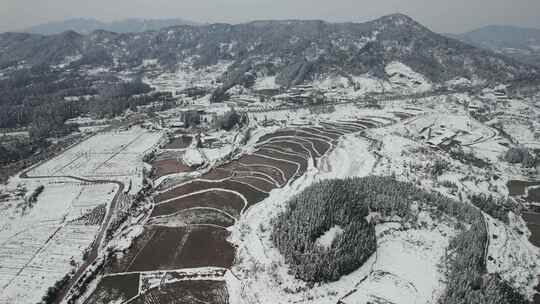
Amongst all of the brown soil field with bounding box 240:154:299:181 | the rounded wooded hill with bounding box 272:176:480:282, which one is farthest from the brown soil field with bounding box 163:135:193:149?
the rounded wooded hill with bounding box 272:176:480:282

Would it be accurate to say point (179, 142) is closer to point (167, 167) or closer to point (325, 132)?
point (167, 167)

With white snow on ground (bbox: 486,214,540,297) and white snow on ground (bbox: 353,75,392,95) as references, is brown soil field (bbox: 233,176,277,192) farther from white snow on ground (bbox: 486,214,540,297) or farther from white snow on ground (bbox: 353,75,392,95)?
white snow on ground (bbox: 353,75,392,95)

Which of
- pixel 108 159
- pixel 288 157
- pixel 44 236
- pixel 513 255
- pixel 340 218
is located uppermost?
pixel 340 218

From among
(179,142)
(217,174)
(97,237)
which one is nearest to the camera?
(97,237)

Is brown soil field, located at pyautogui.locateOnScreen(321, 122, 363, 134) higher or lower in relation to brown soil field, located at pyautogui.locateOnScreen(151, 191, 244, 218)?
higher

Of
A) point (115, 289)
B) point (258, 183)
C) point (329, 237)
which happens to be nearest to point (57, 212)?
point (115, 289)
